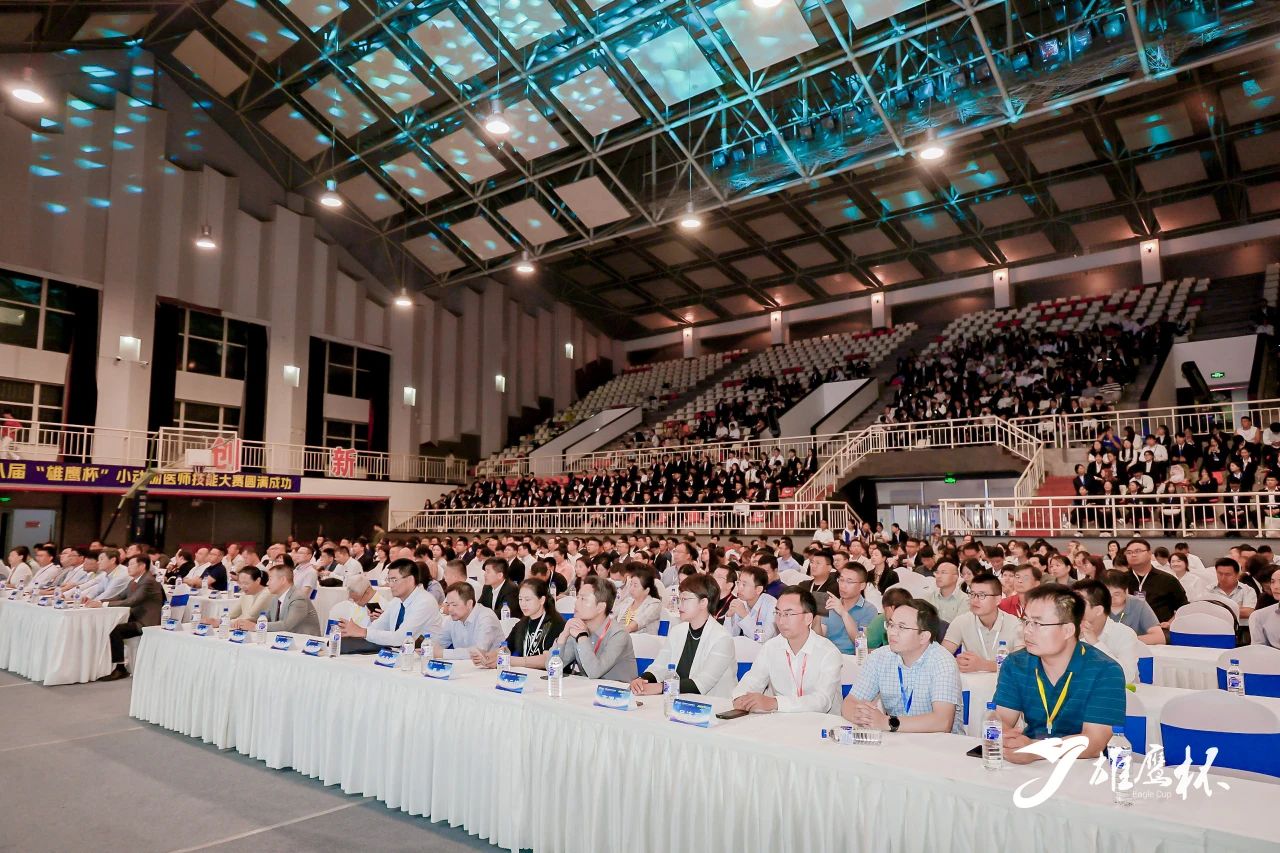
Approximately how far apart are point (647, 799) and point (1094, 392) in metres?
17.0

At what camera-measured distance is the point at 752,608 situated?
20.6 feet

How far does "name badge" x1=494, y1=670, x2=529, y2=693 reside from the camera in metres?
4.00

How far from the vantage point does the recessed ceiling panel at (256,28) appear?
17.5 m

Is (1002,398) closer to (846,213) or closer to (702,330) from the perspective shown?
(846,213)

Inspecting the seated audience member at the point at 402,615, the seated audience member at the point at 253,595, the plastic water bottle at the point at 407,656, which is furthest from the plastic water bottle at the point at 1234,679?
the seated audience member at the point at 253,595

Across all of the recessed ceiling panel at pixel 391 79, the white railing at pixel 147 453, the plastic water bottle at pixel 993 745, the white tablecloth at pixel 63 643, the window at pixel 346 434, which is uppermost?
the recessed ceiling panel at pixel 391 79

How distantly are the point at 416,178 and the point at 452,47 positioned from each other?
15.4 feet

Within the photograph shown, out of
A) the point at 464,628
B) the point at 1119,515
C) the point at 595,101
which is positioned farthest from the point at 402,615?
the point at 595,101

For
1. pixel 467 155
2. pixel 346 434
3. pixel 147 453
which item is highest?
pixel 467 155

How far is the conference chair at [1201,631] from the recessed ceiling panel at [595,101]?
14666 mm

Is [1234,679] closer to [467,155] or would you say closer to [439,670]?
[439,670]

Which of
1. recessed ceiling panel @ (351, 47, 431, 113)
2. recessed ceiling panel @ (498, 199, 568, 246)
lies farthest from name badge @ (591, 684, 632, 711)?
recessed ceiling panel @ (498, 199, 568, 246)

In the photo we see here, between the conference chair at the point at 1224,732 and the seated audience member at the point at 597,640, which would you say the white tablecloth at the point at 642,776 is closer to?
the seated audience member at the point at 597,640

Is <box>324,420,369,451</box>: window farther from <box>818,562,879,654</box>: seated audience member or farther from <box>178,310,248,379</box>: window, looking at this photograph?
<box>818,562,879,654</box>: seated audience member
